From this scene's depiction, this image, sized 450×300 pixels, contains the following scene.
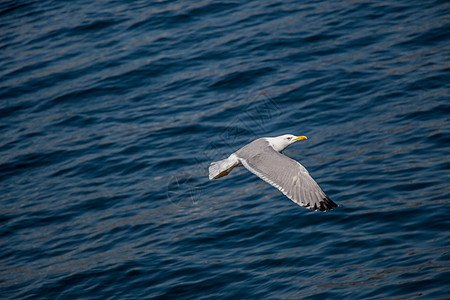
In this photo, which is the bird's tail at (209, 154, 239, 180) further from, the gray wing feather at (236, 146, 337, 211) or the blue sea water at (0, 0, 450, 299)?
the blue sea water at (0, 0, 450, 299)

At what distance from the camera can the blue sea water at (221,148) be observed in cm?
825

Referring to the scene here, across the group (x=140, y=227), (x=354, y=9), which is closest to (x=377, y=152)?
(x=140, y=227)

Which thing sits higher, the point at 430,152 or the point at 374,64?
the point at 374,64

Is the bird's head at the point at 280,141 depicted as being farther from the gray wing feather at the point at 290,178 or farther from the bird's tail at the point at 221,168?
the bird's tail at the point at 221,168

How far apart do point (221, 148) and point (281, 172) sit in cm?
344

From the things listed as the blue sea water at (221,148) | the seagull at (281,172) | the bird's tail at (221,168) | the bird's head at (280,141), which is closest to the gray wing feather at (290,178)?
the seagull at (281,172)

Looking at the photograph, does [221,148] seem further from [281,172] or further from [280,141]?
[281,172]

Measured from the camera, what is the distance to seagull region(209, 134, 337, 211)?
7421mm

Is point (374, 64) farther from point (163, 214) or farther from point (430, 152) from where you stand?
point (163, 214)

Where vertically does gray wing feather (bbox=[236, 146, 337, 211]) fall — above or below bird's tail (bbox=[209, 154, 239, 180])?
below

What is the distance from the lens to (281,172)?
7.71 metres

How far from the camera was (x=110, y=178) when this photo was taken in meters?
10.9

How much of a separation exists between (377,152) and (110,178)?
4659 mm

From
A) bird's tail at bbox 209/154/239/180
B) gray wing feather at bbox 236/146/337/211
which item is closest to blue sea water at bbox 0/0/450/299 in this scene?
gray wing feather at bbox 236/146/337/211
